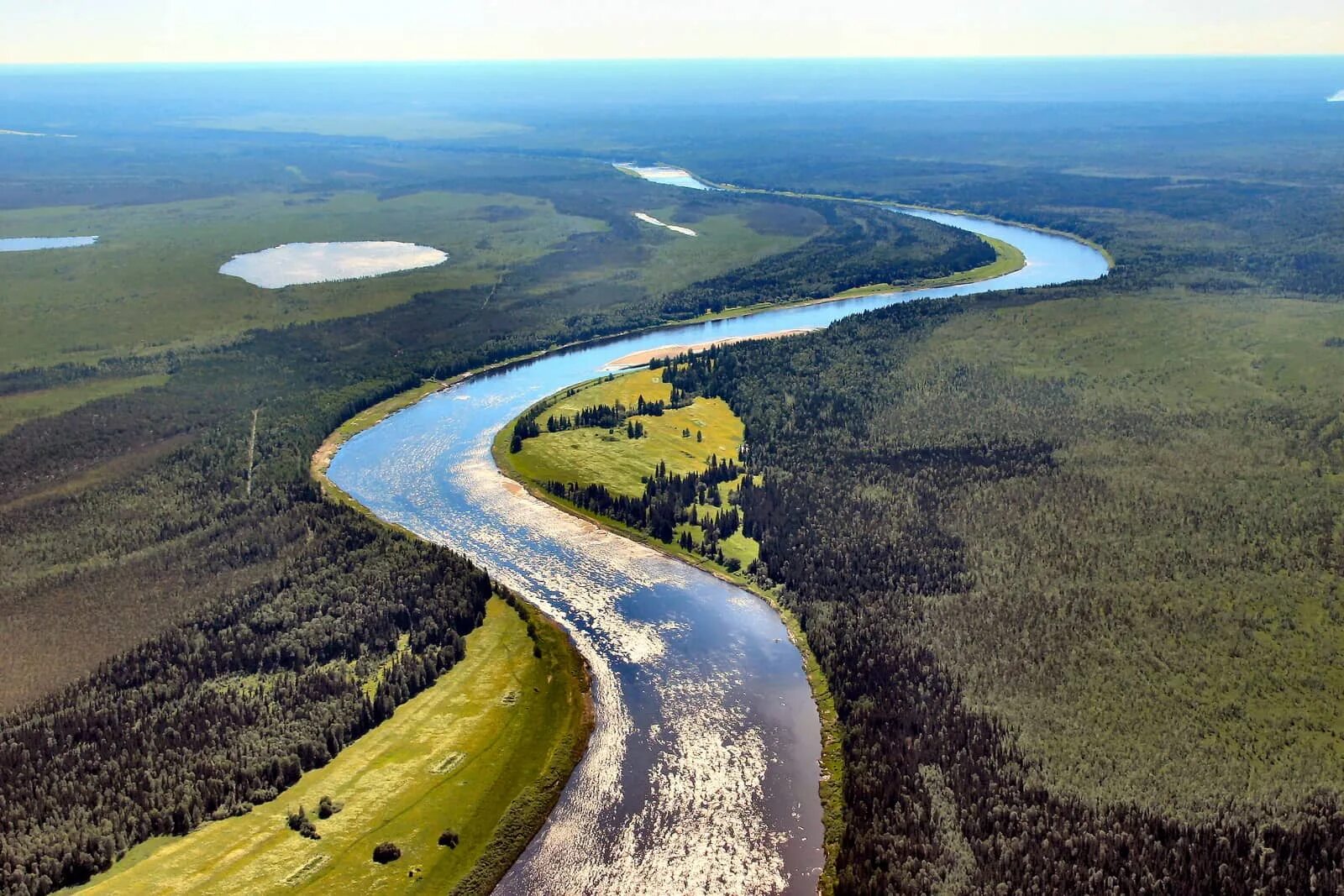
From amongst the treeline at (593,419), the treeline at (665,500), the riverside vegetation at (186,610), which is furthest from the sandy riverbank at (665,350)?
the treeline at (665,500)

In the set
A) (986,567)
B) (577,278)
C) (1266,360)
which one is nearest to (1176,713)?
(986,567)

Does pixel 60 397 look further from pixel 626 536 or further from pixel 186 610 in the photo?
pixel 626 536

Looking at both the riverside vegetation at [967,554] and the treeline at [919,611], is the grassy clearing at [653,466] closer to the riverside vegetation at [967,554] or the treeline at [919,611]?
the treeline at [919,611]

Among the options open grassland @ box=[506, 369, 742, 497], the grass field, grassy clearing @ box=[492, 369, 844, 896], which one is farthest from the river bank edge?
open grassland @ box=[506, 369, 742, 497]

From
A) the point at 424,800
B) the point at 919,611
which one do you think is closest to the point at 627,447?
the point at 919,611

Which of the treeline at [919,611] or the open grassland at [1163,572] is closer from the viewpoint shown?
the treeline at [919,611]

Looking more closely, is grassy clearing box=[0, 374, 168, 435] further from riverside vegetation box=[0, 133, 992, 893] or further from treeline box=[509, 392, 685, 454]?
treeline box=[509, 392, 685, 454]
